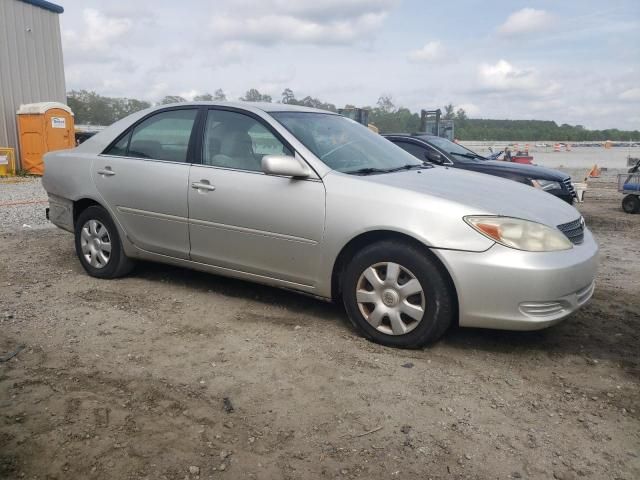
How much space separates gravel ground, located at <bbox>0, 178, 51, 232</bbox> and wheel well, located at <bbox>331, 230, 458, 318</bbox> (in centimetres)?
549

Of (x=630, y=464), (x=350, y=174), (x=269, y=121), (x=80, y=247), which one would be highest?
(x=269, y=121)

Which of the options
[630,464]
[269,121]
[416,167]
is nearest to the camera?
[630,464]

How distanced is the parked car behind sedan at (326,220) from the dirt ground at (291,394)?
0.31m

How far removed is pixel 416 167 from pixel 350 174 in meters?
0.84

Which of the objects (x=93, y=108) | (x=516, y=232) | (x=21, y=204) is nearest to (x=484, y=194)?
(x=516, y=232)

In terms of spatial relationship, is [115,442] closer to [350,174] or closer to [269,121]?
[350,174]

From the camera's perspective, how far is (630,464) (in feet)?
7.89

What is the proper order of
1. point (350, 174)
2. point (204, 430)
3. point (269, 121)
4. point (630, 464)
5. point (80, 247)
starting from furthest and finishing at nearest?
point (80, 247) < point (269, 121) < point (350, 174) < point (204, 430) < point (630, 464)

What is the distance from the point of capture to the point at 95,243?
501cm

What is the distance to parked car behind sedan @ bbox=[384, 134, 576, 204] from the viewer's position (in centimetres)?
806

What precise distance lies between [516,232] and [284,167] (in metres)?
1.53

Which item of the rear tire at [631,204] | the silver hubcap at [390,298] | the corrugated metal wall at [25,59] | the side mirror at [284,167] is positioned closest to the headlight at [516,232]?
the silver hubcap at [390,298]

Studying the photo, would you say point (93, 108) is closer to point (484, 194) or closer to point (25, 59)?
point (25, 59)

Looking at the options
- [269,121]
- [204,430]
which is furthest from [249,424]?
[269,121]
